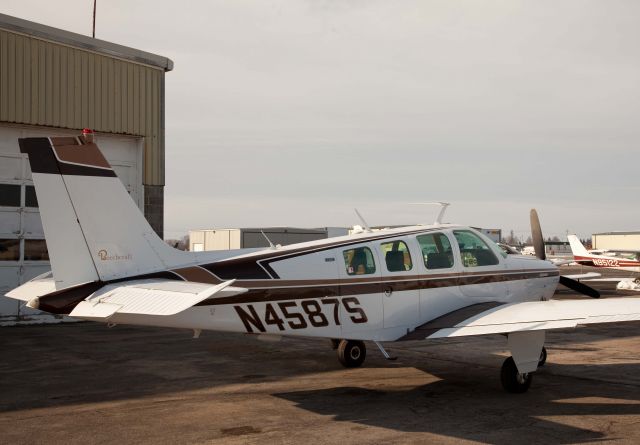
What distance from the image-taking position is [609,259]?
137ft

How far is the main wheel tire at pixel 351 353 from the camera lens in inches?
448

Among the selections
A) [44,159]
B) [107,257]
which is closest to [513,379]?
[107,257]

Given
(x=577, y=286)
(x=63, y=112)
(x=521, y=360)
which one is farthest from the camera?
(x=63, y=112)

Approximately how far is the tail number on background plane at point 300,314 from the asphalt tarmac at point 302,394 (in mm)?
1076

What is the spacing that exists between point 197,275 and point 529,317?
4661 millimetres

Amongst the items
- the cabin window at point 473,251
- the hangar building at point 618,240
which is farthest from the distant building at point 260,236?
the hangar building at point 618,240

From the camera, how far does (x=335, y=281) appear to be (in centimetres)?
917

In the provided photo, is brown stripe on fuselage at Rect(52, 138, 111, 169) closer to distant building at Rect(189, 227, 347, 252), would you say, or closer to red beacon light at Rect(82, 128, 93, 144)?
red beacon light at Rect(82, 128, 93, 144)

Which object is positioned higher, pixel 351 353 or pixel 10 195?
pixel 10 195

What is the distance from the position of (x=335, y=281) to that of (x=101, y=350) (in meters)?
6.73

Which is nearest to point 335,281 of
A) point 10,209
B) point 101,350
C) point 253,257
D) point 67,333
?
point 253,257

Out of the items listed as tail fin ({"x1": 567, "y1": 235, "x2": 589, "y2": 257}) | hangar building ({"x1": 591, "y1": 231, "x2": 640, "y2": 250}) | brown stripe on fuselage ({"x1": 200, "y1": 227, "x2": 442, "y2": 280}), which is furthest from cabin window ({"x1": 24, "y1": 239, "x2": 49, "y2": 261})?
hangar building ({"x1": 591, "y1": 231, "x2": 640, "y2": 250})

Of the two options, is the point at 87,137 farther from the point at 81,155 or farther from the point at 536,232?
the point at 536,232

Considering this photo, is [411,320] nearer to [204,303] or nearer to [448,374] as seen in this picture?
[448,374]
